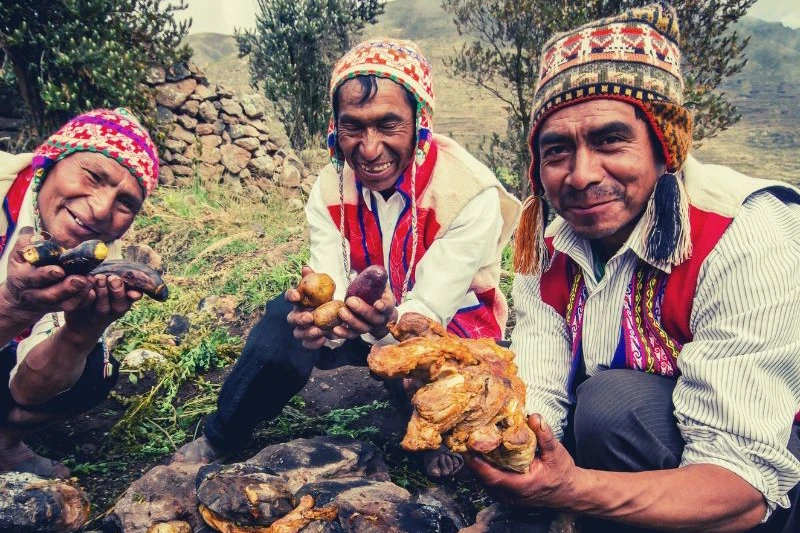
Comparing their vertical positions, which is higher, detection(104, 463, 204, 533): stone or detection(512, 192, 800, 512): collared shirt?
detection(512, 192, 800, 512): collared shirt

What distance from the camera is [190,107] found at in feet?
26.3

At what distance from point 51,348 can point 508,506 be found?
1873 mm

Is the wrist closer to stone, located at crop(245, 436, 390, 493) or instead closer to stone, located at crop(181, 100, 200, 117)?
stone, located at crop(245, 436, 390, 493)

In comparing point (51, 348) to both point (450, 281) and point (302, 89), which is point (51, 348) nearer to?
point (450, 281)

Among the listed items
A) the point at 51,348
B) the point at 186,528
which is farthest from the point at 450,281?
the point at 51,348

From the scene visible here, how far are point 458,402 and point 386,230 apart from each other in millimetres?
1381

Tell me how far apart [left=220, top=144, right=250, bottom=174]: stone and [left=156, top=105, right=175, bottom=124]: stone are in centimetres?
78

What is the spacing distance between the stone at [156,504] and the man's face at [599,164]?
171 cm

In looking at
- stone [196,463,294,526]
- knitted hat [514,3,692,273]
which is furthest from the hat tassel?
stone [196,463,294,526]

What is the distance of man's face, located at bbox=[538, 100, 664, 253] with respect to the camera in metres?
1.69

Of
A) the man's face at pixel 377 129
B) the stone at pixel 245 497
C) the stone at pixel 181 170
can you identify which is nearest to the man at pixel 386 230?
the man's face at pixel 377 129

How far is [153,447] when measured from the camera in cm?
276

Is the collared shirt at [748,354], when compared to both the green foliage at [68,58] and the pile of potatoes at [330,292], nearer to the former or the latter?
the pile of potatoes at [330,292]

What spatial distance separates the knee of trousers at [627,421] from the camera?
174 centimetres
